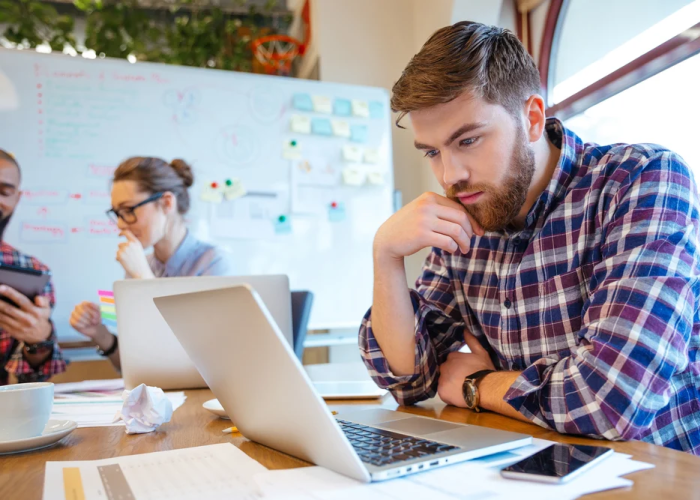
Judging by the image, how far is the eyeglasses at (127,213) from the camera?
92.7 inches

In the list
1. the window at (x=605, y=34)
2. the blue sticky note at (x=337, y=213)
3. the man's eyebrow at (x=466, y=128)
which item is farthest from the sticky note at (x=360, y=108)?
the man's eyebrow at (x=466, y=128)

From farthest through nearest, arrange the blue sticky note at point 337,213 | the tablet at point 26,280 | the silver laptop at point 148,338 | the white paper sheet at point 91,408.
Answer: the blue sticky note at point 337,213
the tablet at point 26,280
the silver laptop at point 148,338
the white paper sheet at point 91,408

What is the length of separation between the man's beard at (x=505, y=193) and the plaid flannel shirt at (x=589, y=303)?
0.04 metres

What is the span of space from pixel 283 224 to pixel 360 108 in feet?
2.29

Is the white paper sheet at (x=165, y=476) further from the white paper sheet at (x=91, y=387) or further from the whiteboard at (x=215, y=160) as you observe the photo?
the whiteboard at (x=215, y=160)

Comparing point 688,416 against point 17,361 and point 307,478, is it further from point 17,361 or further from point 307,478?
point 17,361

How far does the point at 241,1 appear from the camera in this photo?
3.43 m

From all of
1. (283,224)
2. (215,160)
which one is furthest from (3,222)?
(283,224)

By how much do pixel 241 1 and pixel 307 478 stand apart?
341 centimetres

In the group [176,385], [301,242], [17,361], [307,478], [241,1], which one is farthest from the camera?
[241,1]

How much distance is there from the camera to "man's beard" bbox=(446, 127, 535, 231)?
1.00 m

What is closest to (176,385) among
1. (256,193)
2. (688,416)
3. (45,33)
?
(688,416)

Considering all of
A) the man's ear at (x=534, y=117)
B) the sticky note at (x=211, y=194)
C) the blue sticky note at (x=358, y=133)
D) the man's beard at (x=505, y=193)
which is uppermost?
the blue sticky note at (x=358, y=133)

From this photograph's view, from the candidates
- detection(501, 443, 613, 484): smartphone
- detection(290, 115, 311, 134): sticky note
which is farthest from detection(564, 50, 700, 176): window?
detection(501, 443, 613, 484): smartphone
